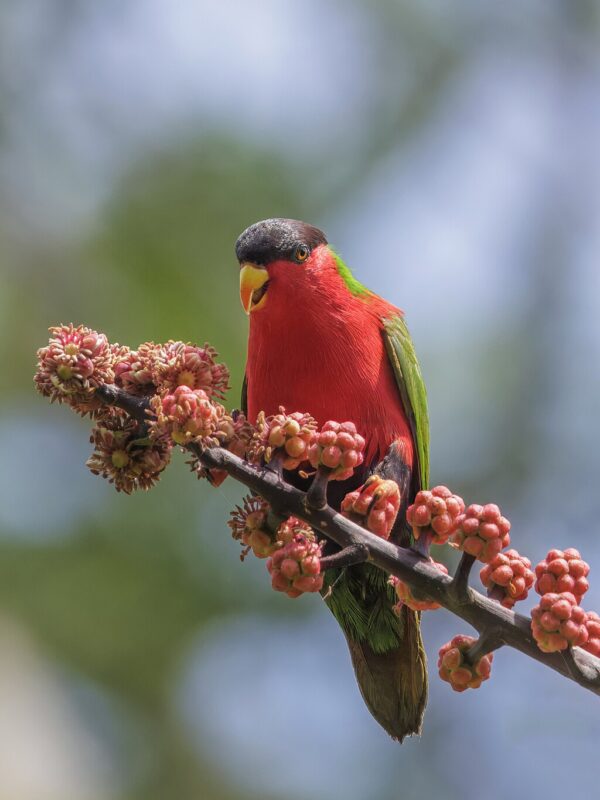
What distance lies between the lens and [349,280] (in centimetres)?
397

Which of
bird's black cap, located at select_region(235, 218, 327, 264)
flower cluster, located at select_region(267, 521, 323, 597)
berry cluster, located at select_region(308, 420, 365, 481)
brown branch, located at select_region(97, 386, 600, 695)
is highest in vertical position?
bird's black cap, located at select_region(235, 218, 327, 264)

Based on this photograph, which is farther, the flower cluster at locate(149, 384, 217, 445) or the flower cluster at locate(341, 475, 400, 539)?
the flower cluster at locate(341, 475, 400, 539)

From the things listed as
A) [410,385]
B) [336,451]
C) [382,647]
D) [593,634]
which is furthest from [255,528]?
[410,385]

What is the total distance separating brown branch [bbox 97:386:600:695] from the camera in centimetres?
205

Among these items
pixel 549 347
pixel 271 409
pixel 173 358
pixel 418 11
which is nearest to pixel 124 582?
pixel 271 409

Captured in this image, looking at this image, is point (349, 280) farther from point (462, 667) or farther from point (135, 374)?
point (462, 667)

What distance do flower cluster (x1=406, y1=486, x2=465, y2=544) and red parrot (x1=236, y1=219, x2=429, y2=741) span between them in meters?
1.25

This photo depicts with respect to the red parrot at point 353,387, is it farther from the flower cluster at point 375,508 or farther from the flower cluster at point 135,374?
the flower cluster at point 135,374

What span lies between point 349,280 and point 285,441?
1.89 meters

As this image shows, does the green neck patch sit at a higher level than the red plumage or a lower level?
higher

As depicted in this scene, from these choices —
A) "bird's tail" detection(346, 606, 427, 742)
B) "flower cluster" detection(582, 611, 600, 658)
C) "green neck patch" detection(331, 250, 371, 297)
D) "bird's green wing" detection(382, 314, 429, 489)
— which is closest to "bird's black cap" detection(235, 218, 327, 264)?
"green neck patch" detection(331, 250, 371, 297)

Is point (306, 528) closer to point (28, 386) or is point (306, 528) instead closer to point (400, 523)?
point (400, 523)

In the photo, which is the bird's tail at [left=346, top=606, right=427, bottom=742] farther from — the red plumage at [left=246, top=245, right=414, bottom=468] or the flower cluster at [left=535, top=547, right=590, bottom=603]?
the flower cluster at [left=535, top=547, right=590, bottom=603]

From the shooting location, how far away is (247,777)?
6.62m
